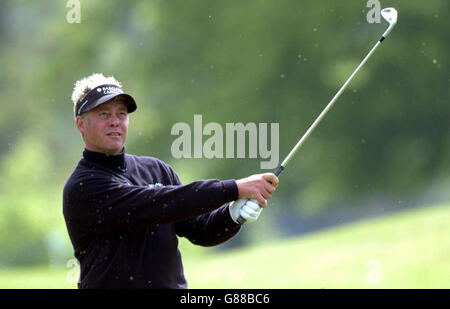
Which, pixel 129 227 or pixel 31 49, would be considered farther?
pixel 31 49

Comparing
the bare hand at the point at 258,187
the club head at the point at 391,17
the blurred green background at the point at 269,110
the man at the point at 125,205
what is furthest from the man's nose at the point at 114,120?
the blurred green background at the point at 269,110

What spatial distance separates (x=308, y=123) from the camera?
14859 millimetres

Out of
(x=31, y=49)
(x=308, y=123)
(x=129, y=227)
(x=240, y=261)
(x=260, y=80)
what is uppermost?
(x=31, y=49)

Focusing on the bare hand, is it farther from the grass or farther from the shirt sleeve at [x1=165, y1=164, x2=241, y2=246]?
the grass

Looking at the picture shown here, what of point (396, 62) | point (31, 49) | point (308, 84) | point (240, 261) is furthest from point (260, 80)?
point (31, 49)

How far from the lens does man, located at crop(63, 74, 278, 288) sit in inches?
138

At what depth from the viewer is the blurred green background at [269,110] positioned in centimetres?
1480

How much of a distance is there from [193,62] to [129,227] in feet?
41.0

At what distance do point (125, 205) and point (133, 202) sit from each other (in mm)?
42

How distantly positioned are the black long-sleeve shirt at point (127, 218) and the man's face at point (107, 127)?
5 cm

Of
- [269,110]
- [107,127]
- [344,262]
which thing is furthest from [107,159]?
[269,110]

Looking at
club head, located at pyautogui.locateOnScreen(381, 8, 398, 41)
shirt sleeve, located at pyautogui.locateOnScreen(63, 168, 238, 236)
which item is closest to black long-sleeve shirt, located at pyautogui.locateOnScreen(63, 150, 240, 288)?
shirt sleeve, located at pyautogui.locateOnScreen(63, 168, 238, 236)

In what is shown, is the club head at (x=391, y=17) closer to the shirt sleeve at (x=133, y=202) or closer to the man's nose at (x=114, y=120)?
the shirt sleeve at (x=133, y=202)
